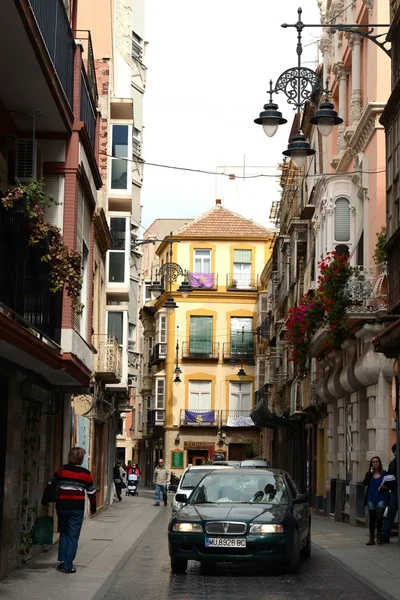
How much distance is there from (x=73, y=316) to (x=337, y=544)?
295 inches

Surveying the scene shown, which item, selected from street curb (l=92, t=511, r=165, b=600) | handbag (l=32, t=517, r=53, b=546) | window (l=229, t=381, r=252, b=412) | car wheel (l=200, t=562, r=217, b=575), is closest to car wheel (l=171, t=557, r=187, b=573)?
car wheel (l=200, t=562, r=217, b=575)

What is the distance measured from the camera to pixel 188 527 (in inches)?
645

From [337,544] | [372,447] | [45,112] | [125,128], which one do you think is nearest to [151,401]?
[125,128]

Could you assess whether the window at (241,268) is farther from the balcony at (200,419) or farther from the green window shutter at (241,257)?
the balcony at (200,419)

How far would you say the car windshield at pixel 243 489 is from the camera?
17594mm

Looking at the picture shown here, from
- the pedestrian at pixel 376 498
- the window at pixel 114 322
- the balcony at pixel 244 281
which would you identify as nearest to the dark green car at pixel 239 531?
the pedestrian at pixel 376 498

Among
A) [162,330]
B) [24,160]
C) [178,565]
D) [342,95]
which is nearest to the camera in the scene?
[24,160]

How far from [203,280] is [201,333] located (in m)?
3.34

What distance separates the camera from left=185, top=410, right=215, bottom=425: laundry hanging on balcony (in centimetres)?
7306

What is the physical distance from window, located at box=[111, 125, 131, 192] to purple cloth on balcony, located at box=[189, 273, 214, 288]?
36443 millimetres

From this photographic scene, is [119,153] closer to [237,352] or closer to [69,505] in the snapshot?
[69,505]

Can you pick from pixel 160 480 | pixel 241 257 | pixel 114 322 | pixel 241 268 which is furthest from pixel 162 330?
pixel 114 322

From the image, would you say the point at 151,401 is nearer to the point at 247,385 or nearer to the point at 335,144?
the point at 247,385

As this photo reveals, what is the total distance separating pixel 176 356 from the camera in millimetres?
73812
